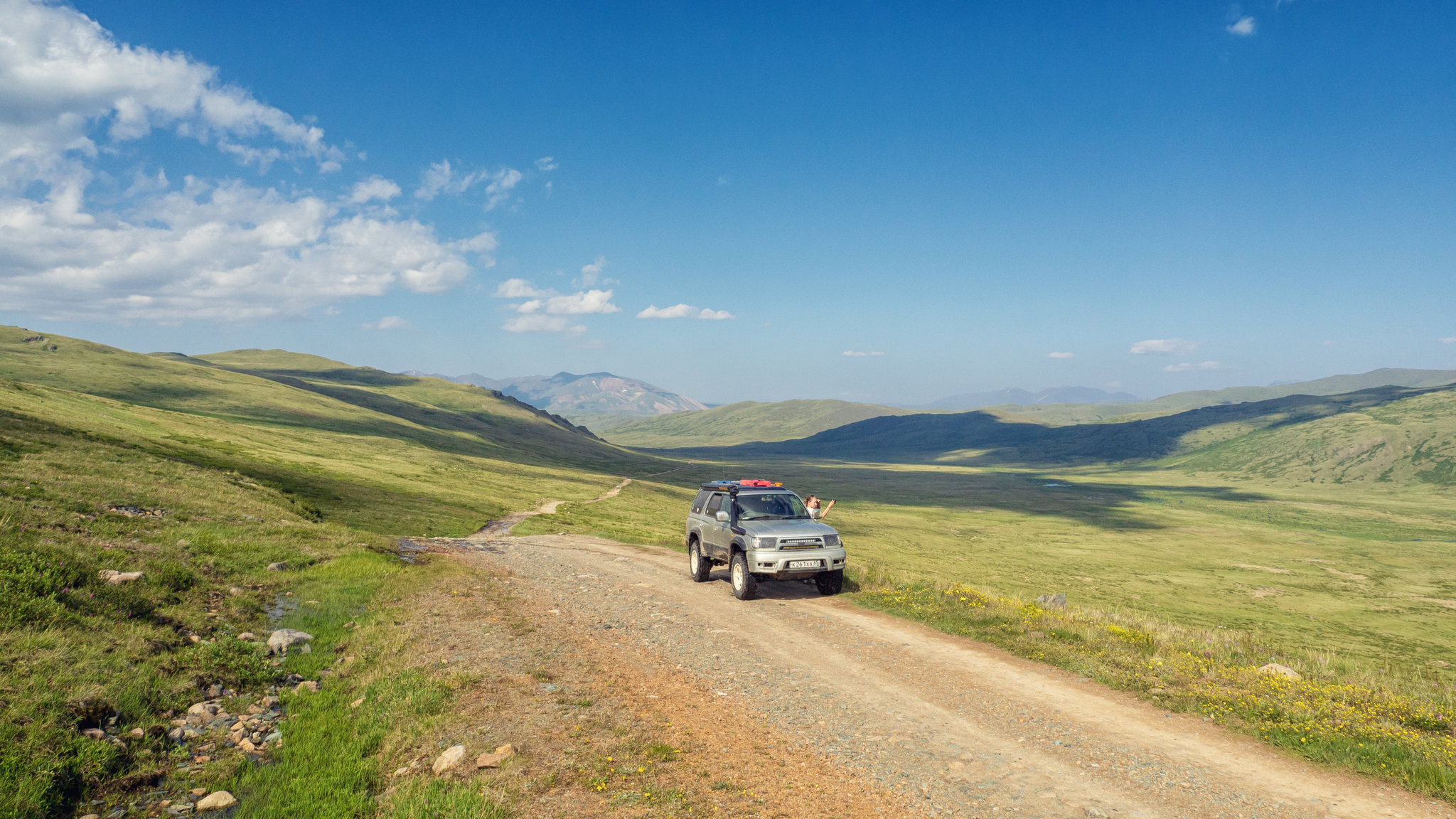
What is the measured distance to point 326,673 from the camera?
12453 millimetres

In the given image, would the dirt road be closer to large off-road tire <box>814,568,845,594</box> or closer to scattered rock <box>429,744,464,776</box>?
large off-road tire <box>814,568,845,594</box>

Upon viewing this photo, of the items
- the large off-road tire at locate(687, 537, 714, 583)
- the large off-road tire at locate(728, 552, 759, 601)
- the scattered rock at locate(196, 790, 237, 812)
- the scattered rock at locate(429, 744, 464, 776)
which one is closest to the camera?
the scattered rock at locate(196, 790, 237, 812)

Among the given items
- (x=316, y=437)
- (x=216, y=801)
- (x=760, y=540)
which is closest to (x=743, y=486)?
(x=760, y=540)

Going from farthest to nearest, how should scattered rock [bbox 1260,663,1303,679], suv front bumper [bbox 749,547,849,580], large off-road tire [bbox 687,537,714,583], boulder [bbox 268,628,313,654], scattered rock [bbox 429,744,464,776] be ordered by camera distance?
large off-road tire [bbox 687,537,714,583] → suv front bumper [bbox 749,547,849,580] → boulder [bbox 268,628,313,654] → scattered rock [bbox 1260,663,1303,679] → scattered rock [bbox 429,744,464,776]

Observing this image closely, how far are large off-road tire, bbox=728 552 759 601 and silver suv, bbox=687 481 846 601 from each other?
2 cm

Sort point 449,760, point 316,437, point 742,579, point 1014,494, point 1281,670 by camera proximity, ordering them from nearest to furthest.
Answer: point 449,760 → point 1281,670 → point 742,579 → point 316,437 → point 1014,494

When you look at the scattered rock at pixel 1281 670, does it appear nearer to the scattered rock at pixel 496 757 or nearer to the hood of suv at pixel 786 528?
the hood of suv at pixel 786 528

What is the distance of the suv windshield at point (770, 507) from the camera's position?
21578 millimetres

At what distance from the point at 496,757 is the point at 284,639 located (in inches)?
319

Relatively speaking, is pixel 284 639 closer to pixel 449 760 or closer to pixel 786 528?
pixel 449 760

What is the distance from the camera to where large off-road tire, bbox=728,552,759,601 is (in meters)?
19.8

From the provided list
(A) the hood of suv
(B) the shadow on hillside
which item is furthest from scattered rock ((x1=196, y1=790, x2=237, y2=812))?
(B) the shadow on hillside

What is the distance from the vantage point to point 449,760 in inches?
336

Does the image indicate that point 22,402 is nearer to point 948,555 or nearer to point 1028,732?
point 1028,732
